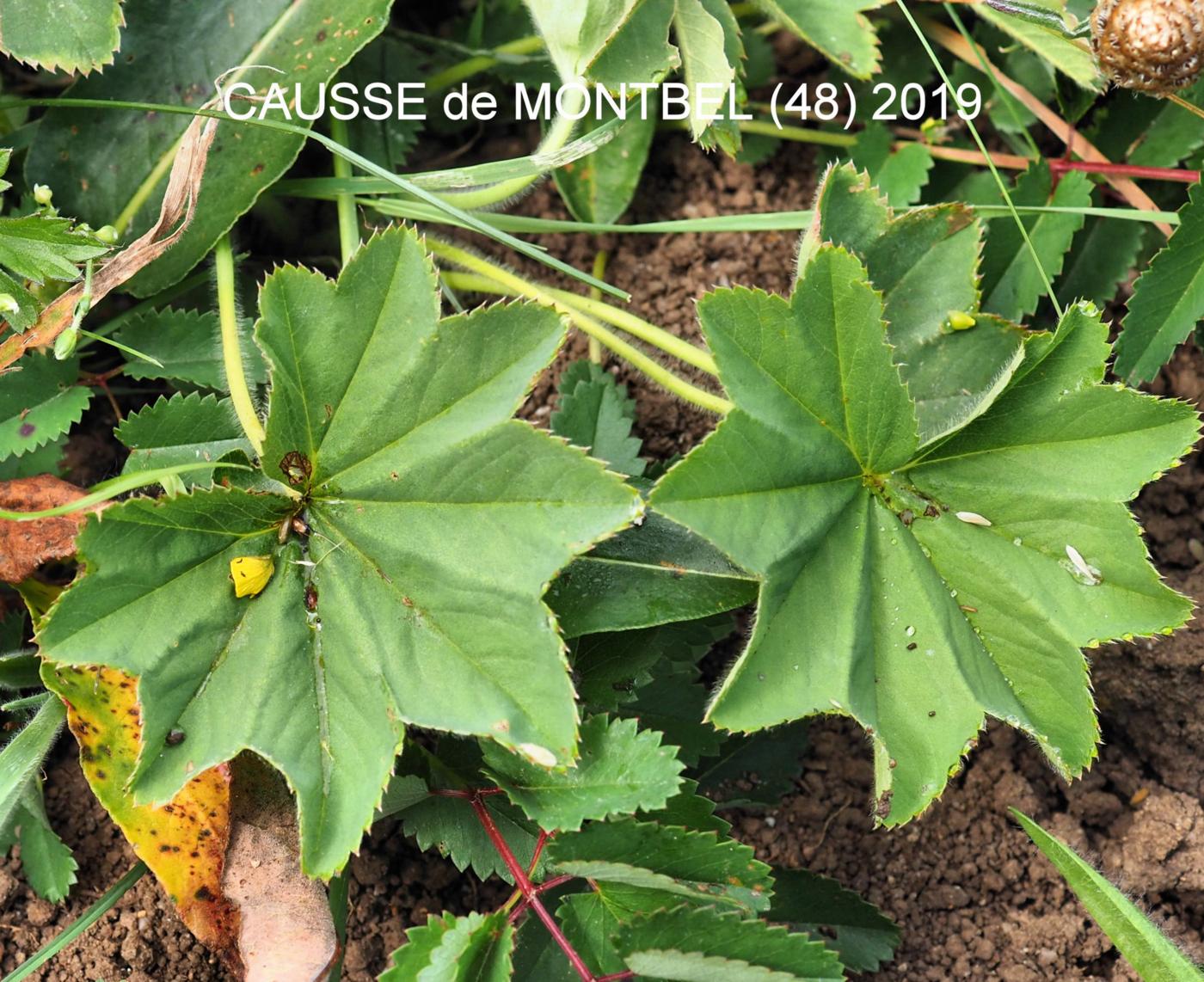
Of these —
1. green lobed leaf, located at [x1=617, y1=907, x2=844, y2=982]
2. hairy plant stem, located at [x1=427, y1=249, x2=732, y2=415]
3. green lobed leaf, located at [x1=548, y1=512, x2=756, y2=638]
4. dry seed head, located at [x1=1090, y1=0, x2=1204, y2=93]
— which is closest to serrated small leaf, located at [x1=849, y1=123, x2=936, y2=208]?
dry seed head, located at [x1=1090, y1=0, x2=1204, y2=93]

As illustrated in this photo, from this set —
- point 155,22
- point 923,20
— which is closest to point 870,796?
point 923,20

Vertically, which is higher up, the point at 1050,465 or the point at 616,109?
the point at 616,109

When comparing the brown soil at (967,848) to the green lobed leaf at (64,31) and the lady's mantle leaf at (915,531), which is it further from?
the green lobed leaf at (64,31)

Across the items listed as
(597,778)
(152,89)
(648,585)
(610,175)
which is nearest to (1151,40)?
(610,175)

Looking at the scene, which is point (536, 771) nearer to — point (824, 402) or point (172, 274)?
point (824, 402)

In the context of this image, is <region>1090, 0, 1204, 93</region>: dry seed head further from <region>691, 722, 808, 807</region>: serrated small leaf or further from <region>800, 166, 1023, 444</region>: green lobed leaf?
<region>691, 722, 808, 807</region>: serrated small leaf

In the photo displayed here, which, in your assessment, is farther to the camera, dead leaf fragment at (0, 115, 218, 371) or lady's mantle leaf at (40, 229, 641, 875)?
dead leaf fragment at (0, 115, 218, 371)
